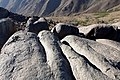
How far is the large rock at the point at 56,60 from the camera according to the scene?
2573cm

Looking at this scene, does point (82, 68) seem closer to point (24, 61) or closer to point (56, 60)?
point (56, 60)

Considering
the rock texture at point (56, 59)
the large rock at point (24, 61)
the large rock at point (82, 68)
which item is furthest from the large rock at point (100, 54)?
the large rock at point (24, 61)

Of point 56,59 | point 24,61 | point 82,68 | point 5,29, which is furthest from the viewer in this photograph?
point 5,29

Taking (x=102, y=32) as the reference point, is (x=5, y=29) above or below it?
above

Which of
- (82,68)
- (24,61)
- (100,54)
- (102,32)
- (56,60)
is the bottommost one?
(102,32)

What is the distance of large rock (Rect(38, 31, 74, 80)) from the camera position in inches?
1013

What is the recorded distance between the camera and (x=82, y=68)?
26719mm

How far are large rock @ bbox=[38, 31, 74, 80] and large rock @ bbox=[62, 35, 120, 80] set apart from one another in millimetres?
2344

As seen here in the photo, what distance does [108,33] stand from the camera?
4162cm

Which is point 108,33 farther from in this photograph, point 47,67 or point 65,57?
point 47,67

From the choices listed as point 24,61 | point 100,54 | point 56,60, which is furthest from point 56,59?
point 100,54

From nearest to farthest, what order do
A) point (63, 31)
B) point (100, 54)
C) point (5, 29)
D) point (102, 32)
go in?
point (100, 54) → point (63, 31) → point (102, 32) → point (5, 29)

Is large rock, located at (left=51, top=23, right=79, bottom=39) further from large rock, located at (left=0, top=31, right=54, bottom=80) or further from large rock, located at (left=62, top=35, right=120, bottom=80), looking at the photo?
large rock, located at (left=0, top=31, right=54, bottom=80)

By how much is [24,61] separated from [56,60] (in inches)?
125
